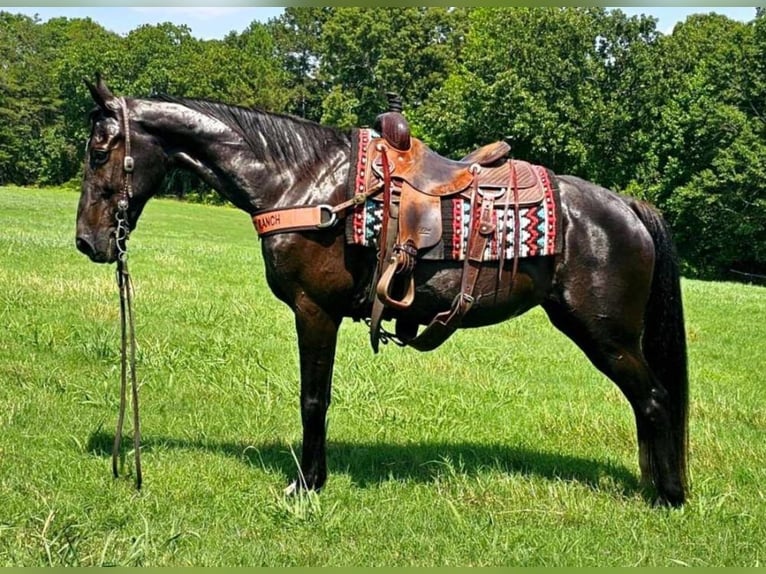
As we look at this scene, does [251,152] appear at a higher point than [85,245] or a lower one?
higher

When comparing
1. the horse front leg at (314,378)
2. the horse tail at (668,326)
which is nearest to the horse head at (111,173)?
the horse front leg at (314,378)

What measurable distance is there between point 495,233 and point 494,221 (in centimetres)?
7

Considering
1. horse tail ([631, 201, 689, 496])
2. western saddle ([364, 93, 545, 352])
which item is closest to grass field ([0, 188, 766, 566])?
Answer: horse tail ([631, 201, 689, 496])

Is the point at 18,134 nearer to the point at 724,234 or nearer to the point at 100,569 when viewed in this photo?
the point at 724,234

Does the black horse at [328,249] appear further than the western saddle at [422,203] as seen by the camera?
Yes

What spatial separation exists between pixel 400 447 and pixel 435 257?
186 cm

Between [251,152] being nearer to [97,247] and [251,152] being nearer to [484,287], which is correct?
[97,247]

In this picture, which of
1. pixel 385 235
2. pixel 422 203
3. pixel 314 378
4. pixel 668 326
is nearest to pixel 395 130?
pixel 422 203

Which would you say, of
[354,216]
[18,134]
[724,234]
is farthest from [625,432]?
[18,134]

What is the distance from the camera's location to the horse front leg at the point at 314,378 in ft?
14.0

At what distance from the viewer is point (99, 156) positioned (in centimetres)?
420

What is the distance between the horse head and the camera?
4184mm

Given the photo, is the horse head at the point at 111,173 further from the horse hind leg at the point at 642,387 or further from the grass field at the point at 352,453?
the horse hind leg at the point at 642,387

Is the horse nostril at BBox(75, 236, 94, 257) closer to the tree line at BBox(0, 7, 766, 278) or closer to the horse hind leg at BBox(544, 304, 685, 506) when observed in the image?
the horse hind leg at BBox(544, 304, 685, 506)
